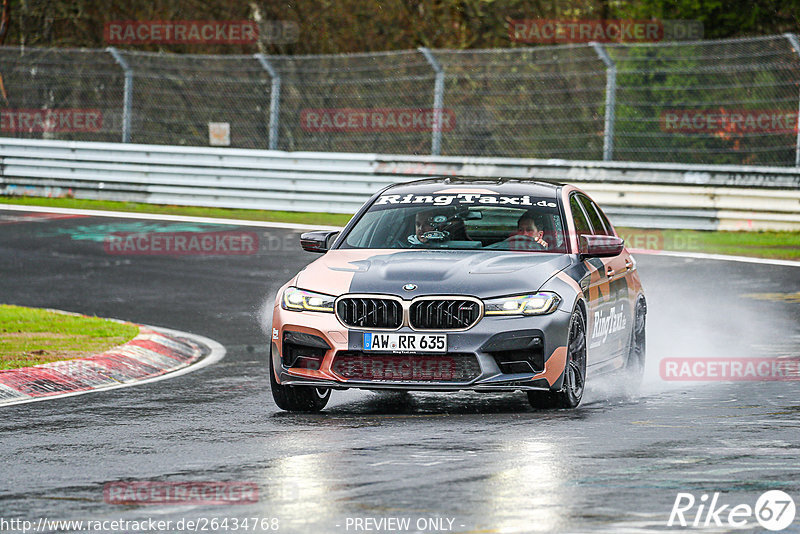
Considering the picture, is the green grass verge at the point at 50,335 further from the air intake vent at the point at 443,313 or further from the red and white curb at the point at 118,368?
the air intake vent at the point at 443,313

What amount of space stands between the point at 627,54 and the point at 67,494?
1777 cm

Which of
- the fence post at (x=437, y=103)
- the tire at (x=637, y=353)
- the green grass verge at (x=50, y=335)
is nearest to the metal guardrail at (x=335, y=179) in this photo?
the fence post at (x=437, y=103)

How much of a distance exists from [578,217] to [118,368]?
12.4 feet

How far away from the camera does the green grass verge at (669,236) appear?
816 inches

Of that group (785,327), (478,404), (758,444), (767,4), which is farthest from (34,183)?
(758,444)

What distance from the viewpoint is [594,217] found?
11.4 m

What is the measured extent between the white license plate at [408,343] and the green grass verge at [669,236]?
11933 mm

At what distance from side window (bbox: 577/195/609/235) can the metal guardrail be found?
10163mm

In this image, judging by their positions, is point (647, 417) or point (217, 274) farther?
point (217, 274)

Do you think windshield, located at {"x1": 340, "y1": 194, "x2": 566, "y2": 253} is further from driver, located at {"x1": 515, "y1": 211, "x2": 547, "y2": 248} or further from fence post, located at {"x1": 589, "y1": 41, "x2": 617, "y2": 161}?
fence post, located at {"x1": 589, "y1": 41, "x2": 617, "y2": 161}

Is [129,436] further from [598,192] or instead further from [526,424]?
[598,192]

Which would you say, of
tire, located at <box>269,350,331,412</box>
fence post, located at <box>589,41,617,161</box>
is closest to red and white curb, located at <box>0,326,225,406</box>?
tire, located at <box>269,350,331,412</box>

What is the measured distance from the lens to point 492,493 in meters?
6.71

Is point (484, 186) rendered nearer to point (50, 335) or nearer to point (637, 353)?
point (637, 353)
